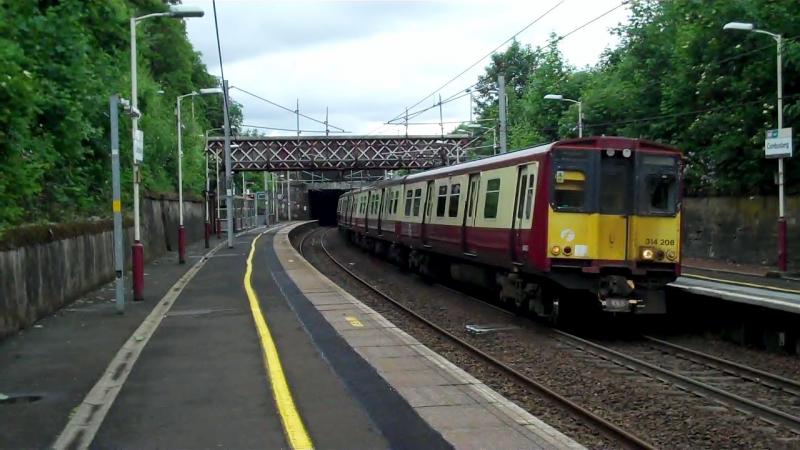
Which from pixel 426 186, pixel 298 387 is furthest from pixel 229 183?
pixel 298 387

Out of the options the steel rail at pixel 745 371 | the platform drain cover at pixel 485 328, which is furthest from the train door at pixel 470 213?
the steel rail at pixel 745 371

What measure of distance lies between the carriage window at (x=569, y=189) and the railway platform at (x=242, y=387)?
134 inches

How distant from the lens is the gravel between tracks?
7.16m

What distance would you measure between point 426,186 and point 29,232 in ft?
35.5

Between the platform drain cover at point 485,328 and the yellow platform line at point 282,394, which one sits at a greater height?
the yellow platform line at point 282,394

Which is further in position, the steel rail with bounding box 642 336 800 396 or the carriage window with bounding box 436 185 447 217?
the carriage window with bounding box 436 185 447 217

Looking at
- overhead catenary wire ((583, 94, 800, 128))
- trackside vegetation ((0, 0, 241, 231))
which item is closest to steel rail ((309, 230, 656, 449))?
trackside vegetation ((0, 0, 241, 231))

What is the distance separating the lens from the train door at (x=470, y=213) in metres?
16.1

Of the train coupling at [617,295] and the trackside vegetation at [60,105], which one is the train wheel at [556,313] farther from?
the trackside vegetation at [60,105]

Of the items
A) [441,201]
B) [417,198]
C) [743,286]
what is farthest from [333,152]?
[743,286]

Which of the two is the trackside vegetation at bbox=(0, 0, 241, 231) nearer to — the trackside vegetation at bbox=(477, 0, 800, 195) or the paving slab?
the paving slab

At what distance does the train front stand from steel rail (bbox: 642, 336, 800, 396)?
120 centimetres

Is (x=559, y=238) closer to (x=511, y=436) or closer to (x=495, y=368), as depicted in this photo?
(x=495, y=368)

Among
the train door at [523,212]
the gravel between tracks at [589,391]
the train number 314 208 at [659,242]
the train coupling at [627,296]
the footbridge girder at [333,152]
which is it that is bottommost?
the gravel between tracks at [589,391]
